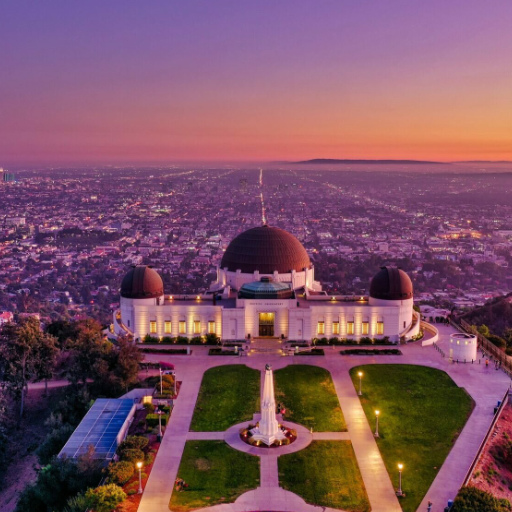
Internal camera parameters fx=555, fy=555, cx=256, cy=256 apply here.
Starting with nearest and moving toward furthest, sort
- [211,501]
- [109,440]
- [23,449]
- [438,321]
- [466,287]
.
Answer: [211,501]
[109,440]
[23,449]
[438,321]
[466,287]

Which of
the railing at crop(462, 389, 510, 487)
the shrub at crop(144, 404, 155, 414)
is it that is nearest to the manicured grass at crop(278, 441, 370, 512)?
the railing at crop(462, 389, 510, 487)

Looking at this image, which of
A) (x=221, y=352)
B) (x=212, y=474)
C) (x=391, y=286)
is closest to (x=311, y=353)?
(x=221, y=352)

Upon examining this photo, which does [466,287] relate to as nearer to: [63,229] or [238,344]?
[238,344]

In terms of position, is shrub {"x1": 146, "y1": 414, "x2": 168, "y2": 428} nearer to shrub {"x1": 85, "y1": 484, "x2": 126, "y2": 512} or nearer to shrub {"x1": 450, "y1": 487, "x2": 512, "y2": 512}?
shrub {"x1": 85, "y1": 484, "x2": 126, "y2": 512}

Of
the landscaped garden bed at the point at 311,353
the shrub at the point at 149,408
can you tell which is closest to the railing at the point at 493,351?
the landscaped garden bed at the point at 311,353

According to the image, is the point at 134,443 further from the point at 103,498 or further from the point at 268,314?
the point at 268,314

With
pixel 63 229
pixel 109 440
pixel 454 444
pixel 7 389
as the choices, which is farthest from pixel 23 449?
pixel 63 229

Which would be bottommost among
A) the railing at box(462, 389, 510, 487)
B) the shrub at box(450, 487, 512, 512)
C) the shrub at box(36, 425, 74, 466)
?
the shrub at box(36, 425, 74, 466)
